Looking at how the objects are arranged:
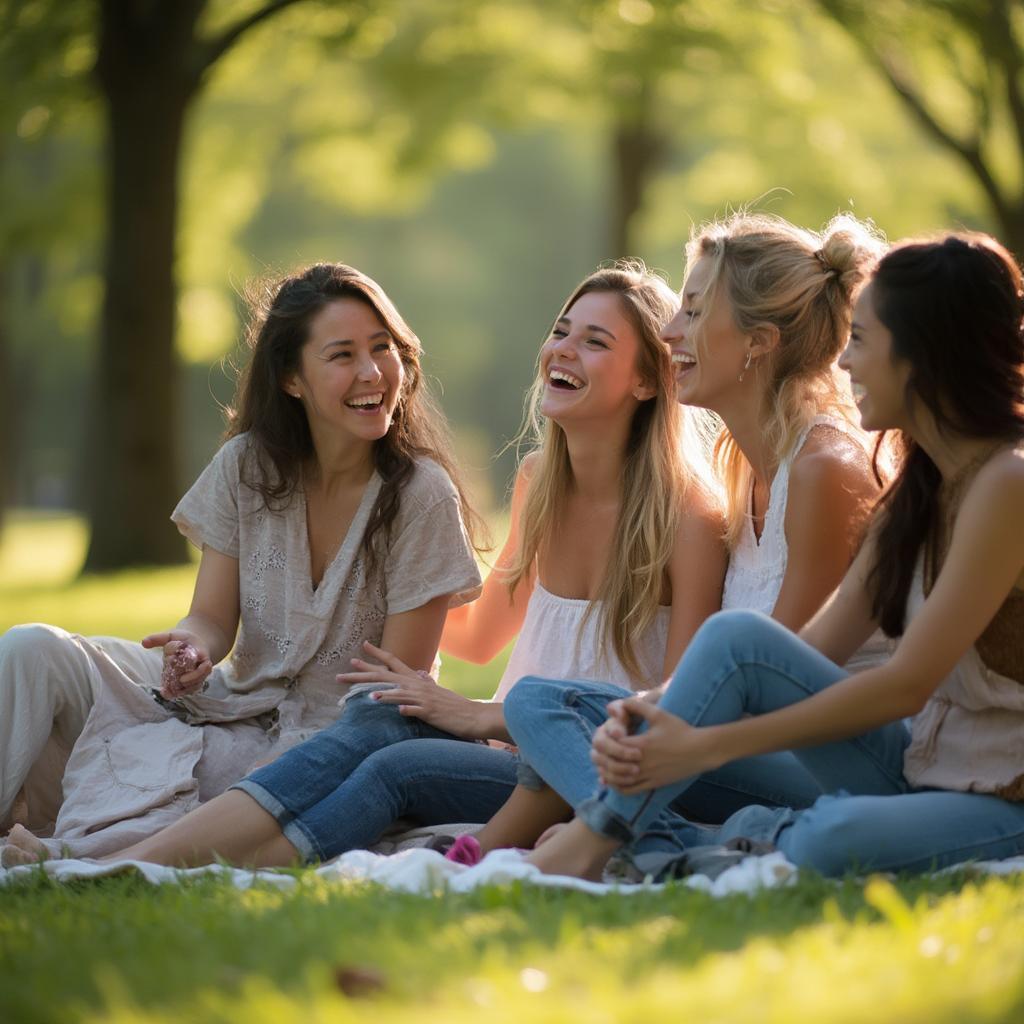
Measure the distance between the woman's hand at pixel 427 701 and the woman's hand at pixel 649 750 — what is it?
96 cm

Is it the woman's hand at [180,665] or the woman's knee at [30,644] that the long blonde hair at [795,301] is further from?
the woman's knee at [30,644]

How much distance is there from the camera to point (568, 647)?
4.65 metres

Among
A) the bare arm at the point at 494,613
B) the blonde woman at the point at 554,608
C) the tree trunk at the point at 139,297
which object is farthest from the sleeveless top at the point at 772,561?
the tree trunk at the point at 139,297

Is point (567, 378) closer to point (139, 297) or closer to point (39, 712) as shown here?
point (39, 712)

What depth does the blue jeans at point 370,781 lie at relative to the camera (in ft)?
12.7

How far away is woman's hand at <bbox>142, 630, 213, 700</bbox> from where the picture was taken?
4375 millimetres

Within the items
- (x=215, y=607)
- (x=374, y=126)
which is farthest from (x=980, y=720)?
(x=374, y=126)

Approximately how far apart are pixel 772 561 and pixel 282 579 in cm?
151

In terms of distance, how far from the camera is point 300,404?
193 inches

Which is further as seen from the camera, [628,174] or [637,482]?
[628,174]

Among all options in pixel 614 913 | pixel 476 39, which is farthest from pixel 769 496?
pixel 476 39

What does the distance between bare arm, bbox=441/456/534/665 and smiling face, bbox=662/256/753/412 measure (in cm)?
76

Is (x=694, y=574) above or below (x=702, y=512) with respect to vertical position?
below

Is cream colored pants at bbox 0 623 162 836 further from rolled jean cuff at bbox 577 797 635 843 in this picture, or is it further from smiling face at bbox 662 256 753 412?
smiling face at bbox 662 256 753 412
